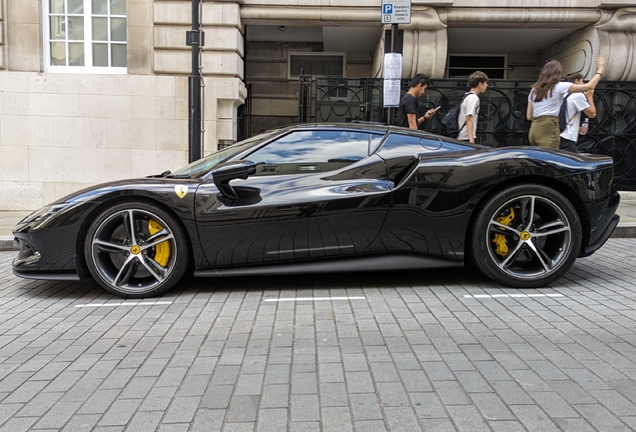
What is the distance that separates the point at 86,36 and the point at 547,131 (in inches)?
336

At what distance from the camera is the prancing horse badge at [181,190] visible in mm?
4147

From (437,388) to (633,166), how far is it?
941cm

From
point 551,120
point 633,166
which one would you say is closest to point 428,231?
point 551,120

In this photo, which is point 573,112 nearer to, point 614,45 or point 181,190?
point 614,45

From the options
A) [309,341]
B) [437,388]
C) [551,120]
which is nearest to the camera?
[437,388]

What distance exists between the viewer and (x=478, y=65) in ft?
40.5

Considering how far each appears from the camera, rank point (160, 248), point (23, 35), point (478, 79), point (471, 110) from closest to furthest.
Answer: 1. point (160, 248)
2. point (471, 110)
3. point (478, 79)
4. point (23, 35)

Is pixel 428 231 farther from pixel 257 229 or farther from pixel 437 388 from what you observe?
pixel 437 388

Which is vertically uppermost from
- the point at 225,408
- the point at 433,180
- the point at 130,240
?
the point at 433,180

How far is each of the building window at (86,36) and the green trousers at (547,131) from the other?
7.67 m

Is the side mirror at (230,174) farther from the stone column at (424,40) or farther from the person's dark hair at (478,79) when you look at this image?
the stone column at (424,40)

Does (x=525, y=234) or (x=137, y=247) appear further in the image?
(x=525, y=234)

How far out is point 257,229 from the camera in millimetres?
4133

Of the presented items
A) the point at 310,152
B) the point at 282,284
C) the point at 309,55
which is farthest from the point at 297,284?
the point at 309,55
